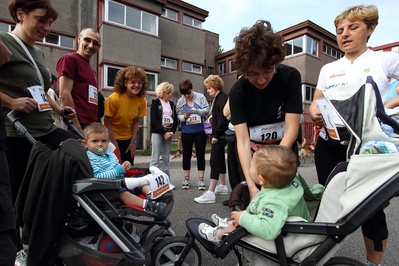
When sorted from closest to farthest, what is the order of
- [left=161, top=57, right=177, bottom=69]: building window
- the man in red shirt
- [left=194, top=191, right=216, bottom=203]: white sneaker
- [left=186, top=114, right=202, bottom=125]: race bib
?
the man in red shirt < [left=194, top=191, right=216, bottom=203]: white sneaker < [left=186, top=114, right=202, bottom=125]: race bib < [left=161, top=57, right=177, bottom=69]: building window

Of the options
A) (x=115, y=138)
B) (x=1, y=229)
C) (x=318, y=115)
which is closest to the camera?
(x=1, y=229)

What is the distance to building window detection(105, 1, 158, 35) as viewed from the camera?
44.0ft

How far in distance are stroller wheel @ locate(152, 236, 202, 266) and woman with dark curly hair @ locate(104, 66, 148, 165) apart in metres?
1.71

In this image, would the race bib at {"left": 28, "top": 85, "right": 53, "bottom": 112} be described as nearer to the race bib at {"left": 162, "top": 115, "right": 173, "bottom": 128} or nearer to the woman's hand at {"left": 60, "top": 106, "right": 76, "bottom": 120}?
the woman's hand at {"left": 60, "top": 106, "right": 76, "bottom": 120}

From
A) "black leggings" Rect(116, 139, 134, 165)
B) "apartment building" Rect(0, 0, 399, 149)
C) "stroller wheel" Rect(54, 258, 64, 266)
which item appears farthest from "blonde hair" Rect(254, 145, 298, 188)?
"apartment building" Rect(0, 0, 399, 149)

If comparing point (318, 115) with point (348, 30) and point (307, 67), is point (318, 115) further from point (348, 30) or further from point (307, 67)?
point (307, 67)

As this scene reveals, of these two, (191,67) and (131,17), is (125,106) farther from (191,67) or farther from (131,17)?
(191,67)

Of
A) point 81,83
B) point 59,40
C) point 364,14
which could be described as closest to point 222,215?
point 81,83

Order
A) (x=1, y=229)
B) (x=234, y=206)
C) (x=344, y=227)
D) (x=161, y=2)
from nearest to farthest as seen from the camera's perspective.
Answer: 1. (x=1, y=229)
2. (x=344, y=227)
3. (x=234, y=206)
4. (x=161, y=2)

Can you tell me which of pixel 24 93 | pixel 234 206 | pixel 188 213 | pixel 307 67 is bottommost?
pixel 188 213

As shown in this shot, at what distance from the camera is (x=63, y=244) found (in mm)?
1779

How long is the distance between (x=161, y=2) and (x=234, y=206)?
1585 cm

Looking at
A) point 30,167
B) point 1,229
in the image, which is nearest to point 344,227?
point 1,229

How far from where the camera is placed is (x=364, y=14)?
5.96ft
